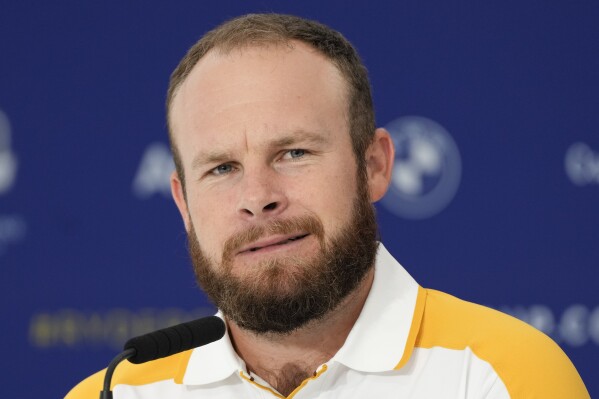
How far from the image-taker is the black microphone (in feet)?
3.98

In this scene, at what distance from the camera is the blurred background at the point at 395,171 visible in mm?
2736

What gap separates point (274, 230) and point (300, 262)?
0.26 ft

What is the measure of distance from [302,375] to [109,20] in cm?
176

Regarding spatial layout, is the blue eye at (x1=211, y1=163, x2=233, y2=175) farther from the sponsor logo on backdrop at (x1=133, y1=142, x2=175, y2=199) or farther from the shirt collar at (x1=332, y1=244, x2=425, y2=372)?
the sponsor logo on backdrop at (x1=133, y1=142, x2=175, y2=199)

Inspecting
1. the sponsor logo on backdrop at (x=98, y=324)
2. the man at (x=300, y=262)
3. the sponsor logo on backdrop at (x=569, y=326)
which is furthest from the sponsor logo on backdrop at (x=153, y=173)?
the man at (x=300, y=262)

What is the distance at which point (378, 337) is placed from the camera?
1557mm

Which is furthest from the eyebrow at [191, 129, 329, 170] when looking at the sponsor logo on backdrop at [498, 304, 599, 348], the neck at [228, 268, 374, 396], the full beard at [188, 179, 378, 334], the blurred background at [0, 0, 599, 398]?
the sponsor logo on backdrop at [498, 304, 599, 348]

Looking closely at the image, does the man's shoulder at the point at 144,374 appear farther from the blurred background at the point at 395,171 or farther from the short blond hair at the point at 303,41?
the blurred background at the point at 395,171

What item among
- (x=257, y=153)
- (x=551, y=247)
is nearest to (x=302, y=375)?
(x=257, y=153)

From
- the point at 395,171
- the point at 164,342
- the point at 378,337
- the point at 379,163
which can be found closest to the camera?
the point at 164,342

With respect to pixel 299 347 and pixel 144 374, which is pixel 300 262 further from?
pixel 144 374

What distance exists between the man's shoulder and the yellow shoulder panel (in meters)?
0.43

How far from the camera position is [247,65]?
155 cm

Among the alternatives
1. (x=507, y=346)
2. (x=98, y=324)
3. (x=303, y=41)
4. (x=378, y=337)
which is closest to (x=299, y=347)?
(x=378, y=337)
